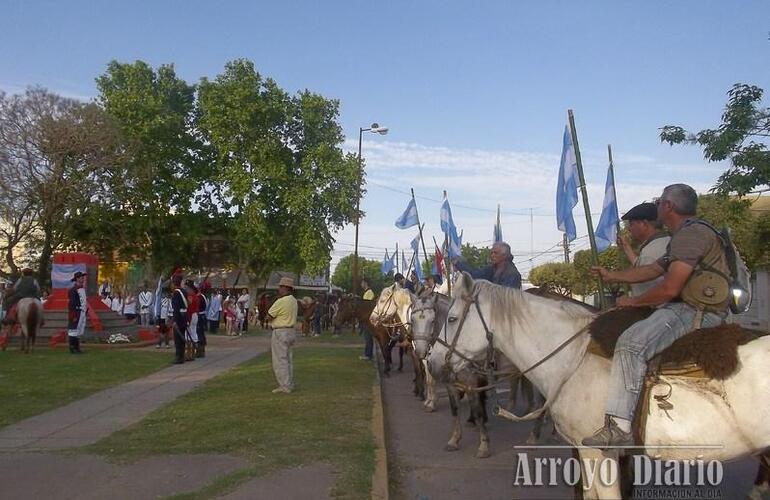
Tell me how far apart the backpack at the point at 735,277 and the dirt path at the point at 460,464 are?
7.56 ft

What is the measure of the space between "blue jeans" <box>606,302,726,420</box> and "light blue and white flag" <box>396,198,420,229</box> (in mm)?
21600

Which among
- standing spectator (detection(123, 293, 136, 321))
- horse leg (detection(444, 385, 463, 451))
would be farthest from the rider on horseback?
horse leg (detection(444, 385, 463, 451))

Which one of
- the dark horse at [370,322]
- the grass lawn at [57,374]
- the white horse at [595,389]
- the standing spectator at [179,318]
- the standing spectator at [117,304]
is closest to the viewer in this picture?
the white horse at [595,389]

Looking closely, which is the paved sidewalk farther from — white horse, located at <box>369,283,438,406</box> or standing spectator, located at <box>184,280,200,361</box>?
white horse, located at <box>369,283,438,406</box>

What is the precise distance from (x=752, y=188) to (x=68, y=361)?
51.2 feet

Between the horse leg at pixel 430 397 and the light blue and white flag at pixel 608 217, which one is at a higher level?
the light blue and white flag at pixel 608 217

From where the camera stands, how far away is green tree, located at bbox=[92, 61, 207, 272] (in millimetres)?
39000

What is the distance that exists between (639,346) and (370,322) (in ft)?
37.3

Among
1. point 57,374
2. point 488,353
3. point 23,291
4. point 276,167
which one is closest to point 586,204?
point 488,353

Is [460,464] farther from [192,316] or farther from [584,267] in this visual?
[584,267]

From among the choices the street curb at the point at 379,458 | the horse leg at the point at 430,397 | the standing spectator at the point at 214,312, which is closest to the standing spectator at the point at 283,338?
the street curb at the point at 379,458

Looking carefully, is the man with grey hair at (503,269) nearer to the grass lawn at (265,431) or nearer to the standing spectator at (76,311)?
the grass lawn at (265,431)

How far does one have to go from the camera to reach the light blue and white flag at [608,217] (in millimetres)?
12914

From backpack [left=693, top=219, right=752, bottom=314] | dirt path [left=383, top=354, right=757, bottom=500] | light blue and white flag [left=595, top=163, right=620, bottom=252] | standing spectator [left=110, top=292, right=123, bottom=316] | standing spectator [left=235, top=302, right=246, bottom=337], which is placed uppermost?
light blue and white flag [left=595, top=163, right=620, bottom=252]
